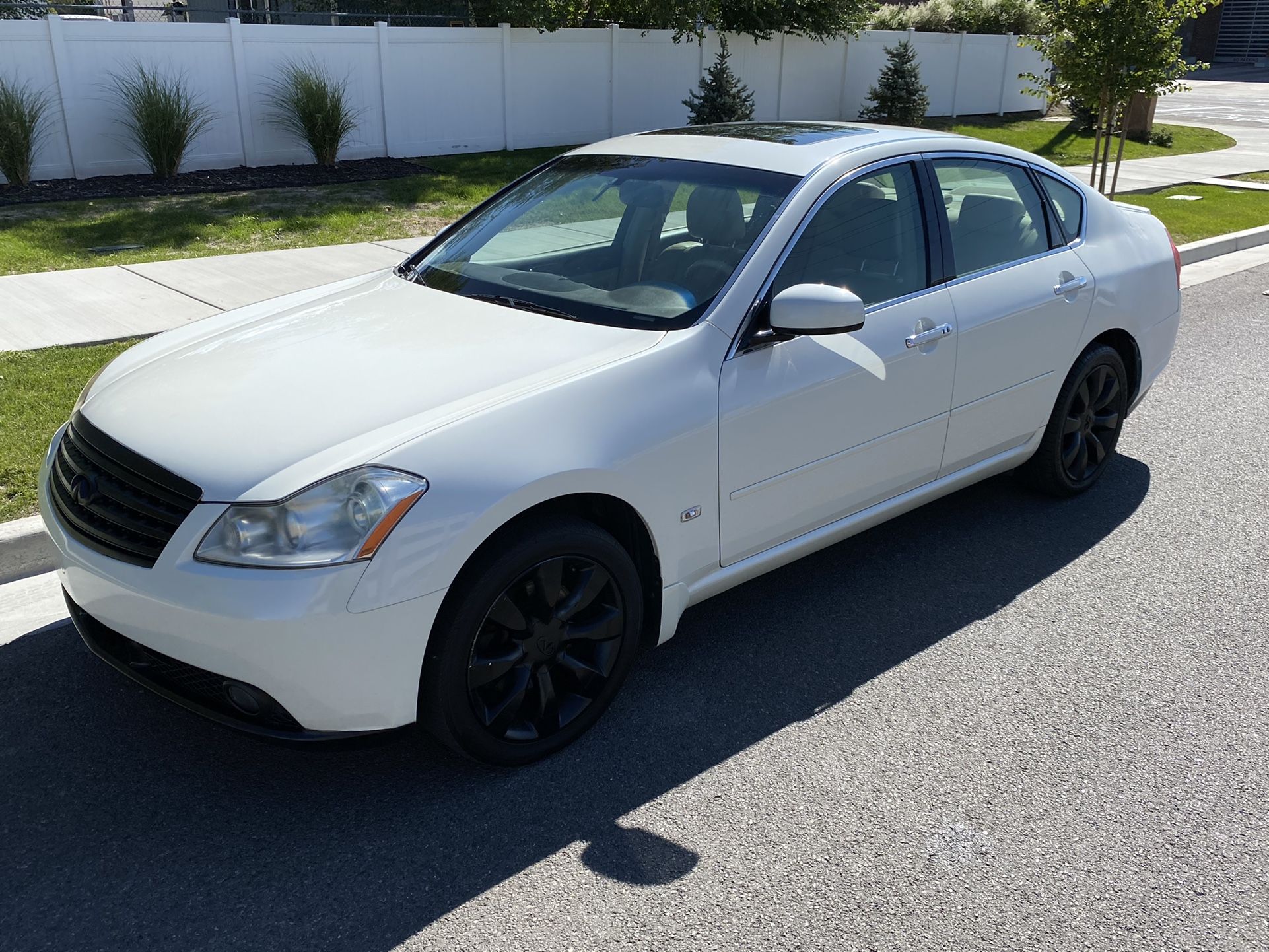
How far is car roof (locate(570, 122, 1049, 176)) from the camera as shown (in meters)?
4.16

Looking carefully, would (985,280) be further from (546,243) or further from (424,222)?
(424,222)

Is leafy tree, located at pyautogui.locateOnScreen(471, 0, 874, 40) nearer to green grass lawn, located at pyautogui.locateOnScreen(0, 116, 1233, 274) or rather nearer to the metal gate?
green grass lawn, located at pyautogui.locateOnScreen(0, 116, 1233, 274)

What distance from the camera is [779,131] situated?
4590mm

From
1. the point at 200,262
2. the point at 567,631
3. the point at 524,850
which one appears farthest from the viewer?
the point at 200,262

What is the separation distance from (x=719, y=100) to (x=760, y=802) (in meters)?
16.4

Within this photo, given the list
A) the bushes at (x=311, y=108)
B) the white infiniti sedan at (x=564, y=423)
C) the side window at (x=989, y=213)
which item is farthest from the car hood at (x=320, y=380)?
the bushes at (x=311, y=108)

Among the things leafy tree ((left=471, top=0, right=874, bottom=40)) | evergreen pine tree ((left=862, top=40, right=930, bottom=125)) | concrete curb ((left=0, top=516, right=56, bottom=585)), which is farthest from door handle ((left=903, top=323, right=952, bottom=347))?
evergreen pine tree ((left=862, top=40, right=930, bottom=125))

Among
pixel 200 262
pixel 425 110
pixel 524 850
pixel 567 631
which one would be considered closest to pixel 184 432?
pixel 567 631

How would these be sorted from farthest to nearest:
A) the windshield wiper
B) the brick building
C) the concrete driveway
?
the brick building < the concrete driveway < the windshield wiper

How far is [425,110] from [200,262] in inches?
303

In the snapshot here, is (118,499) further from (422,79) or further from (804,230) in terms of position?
(422,79)

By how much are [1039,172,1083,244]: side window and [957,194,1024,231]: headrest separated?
0.28 meters

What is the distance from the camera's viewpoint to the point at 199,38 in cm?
1397

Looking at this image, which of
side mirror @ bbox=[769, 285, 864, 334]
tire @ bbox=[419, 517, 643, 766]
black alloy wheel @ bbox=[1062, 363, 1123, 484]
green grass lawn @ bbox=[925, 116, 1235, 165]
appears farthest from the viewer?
green grass lawn @ bbox=[925, 116, 1235, 165]
